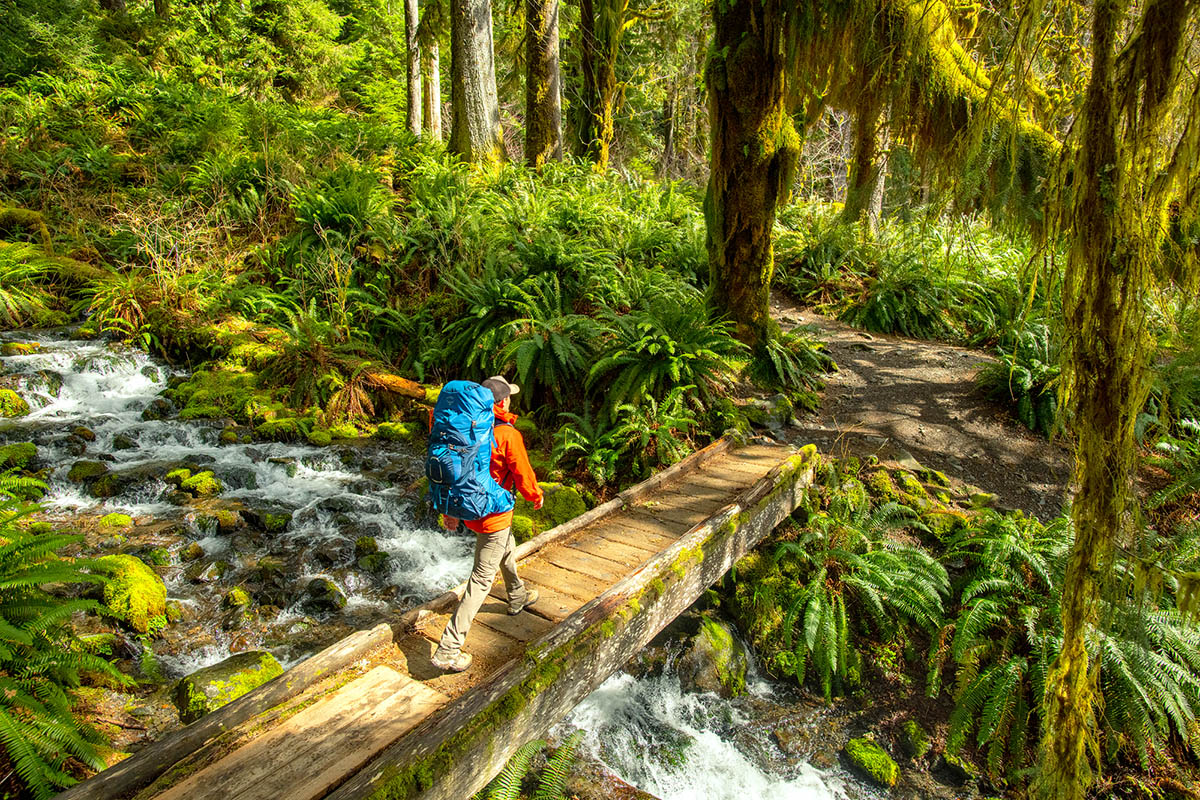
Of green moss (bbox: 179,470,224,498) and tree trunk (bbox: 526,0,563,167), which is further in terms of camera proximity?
tree trunk (bbox: 526,0,563,167)

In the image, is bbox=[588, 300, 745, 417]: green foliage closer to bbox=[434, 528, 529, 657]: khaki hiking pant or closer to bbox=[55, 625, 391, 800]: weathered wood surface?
bbox=[434, 528, 529, 657]: khaki hiking pant

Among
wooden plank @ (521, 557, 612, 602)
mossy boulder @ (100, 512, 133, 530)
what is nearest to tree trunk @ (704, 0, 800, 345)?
wooden plank @ (521, 557, 612, 602)

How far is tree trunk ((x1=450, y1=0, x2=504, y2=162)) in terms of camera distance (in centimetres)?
1258

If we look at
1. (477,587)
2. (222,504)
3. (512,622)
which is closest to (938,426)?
(512,622)

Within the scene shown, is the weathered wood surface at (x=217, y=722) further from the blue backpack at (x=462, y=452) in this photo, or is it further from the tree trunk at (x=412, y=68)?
the tree trunk at (x=412, y=68)

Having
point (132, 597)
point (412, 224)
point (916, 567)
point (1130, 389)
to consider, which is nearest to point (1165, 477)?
point (916, 567)

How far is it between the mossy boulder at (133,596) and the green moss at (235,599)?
1.38 feet

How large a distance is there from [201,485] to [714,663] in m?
5.62

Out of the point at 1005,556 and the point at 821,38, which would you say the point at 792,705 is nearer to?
the point at 1005,556

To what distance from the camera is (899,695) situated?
5.20 meters

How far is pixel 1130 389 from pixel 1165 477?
241 inches

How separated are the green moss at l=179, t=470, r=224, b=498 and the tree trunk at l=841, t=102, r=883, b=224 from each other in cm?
951

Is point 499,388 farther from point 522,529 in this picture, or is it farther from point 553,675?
point 522,529

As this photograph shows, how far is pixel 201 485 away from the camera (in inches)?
262
